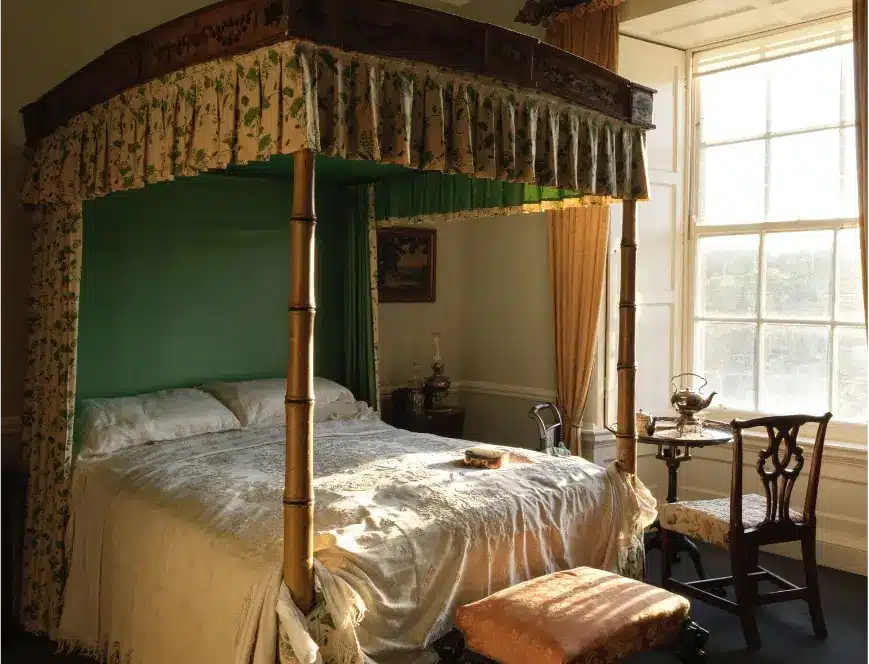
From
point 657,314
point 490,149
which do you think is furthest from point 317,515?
point 657,314

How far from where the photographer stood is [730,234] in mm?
5484

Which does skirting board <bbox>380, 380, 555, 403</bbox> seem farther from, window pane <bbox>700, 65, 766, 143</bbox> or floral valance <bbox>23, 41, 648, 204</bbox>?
floral valance <bbox>23, 41, 648, 204</bbox>

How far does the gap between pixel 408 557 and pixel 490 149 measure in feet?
4.83

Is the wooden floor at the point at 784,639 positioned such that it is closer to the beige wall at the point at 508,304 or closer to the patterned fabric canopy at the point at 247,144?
the patterned fabric canopy at the point at 247,144

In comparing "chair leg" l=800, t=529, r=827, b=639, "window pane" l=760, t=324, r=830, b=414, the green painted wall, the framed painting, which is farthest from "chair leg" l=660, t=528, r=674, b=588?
the framed painting

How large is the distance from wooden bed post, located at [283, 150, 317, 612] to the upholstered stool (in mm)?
619

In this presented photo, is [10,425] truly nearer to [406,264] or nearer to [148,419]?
[148,419]

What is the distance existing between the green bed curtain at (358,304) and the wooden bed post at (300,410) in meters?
2.89

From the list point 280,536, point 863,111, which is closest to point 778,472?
point 863,111

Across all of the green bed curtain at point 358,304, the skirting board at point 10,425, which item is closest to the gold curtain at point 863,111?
the green bed curtain at point 358,304

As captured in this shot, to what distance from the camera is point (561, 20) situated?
5449 mm

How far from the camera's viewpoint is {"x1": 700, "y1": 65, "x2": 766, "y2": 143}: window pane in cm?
536

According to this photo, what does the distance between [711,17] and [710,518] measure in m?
3.12

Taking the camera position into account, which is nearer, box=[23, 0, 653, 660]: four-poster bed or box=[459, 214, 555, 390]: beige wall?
box=[23, 0, 653, 660]: four-poster bed
